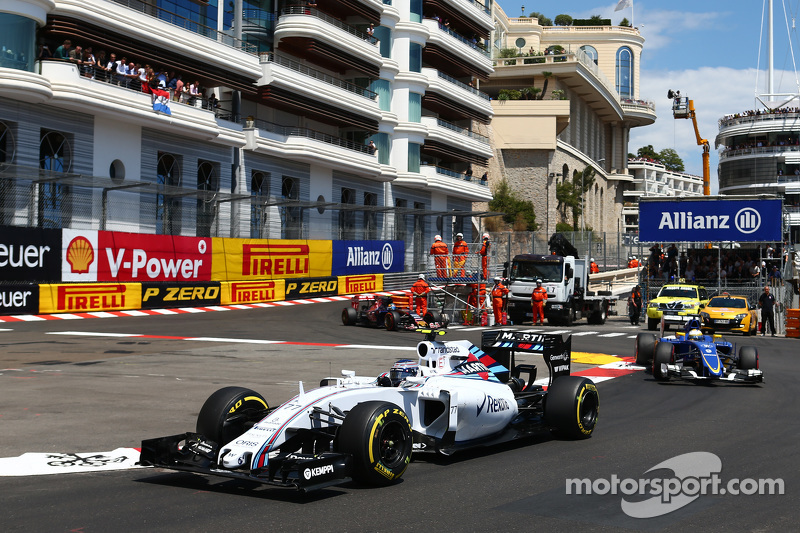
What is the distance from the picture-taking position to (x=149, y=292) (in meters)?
30.7

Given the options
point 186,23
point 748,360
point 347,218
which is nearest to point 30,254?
point 186,23

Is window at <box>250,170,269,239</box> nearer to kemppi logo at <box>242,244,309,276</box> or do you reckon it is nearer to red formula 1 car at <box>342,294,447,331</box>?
kemppi logo at <box>242,244,309,276</box>

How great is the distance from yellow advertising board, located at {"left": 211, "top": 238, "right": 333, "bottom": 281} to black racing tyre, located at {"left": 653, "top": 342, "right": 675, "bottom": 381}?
22.2 metres

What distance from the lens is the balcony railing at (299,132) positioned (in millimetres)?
43088

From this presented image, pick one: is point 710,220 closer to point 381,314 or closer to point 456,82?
point 381,314

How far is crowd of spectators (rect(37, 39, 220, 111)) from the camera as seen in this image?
30.3 meters

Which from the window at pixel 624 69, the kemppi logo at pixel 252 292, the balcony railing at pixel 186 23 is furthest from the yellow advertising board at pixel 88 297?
the window at pixel 624 69

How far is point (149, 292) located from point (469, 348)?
74.6 ft

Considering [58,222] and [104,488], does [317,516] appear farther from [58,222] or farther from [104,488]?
[58,222]

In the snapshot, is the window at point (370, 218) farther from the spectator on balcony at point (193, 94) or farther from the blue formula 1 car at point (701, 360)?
the blue formula 1 car at point (701, 360)

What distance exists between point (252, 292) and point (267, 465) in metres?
29.2

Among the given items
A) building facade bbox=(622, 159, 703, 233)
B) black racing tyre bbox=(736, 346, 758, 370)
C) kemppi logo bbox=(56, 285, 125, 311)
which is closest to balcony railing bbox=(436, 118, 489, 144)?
kemppi logo bbox=(56, 285, 125, 311)

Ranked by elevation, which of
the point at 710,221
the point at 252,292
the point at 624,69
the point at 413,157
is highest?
the point at 624,69

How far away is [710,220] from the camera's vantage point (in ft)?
129
